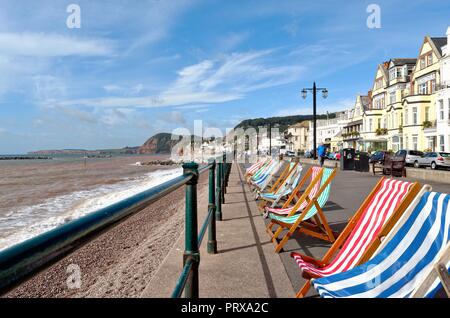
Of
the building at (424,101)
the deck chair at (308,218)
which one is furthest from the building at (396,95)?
the deck chair at (308,218)

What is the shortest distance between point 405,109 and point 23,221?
37974 mm

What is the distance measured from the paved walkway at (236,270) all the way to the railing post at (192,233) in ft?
3.37

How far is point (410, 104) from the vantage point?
121 ft

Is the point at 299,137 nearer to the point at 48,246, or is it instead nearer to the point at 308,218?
the point at 308,218

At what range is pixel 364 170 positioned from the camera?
20.1 meters

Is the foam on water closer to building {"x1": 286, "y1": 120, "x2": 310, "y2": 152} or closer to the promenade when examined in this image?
the promenade

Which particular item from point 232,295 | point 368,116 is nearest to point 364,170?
point 232,295

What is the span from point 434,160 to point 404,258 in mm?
25387

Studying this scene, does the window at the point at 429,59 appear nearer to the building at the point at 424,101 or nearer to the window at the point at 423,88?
the building at the point at 424,101

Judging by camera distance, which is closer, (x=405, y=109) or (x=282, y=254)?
(x=282, y=254)

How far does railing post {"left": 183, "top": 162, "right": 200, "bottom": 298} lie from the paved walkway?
103 centimetres

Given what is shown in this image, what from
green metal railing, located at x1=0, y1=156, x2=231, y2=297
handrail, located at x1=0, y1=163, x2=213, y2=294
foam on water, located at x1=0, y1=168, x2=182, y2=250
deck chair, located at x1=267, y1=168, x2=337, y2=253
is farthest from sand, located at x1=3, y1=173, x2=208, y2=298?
handrail, located at x1=0, y1=163, x2=213, y2=294

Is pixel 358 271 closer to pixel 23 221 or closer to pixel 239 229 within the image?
pixel 239 229

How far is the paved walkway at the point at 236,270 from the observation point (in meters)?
3.22
